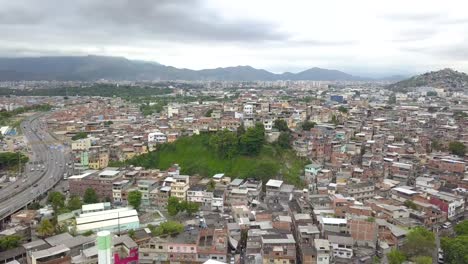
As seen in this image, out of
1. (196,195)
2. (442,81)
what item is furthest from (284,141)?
(442,81)

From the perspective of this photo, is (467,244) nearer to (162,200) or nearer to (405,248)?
(405,248)

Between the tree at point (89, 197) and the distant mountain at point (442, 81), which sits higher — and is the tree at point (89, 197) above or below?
below

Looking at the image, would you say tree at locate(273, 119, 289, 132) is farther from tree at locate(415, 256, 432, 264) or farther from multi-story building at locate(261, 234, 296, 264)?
tree at locate(415, 256, 432, 264)

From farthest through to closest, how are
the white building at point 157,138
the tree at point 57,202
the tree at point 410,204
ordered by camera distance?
the white building at point 157,138
the tree at point 57,202
the tree at point 410,204

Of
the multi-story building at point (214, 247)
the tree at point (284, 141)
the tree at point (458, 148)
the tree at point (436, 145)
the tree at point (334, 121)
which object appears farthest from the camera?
the tree at point (334, 121)

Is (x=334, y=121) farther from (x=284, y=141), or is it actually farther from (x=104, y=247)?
(x=104, y=247)

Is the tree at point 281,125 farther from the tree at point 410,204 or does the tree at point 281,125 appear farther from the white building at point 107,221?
the white building at point 107,221

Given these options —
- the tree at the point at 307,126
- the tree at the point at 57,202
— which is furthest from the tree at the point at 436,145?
the tree at the point at 57,202
